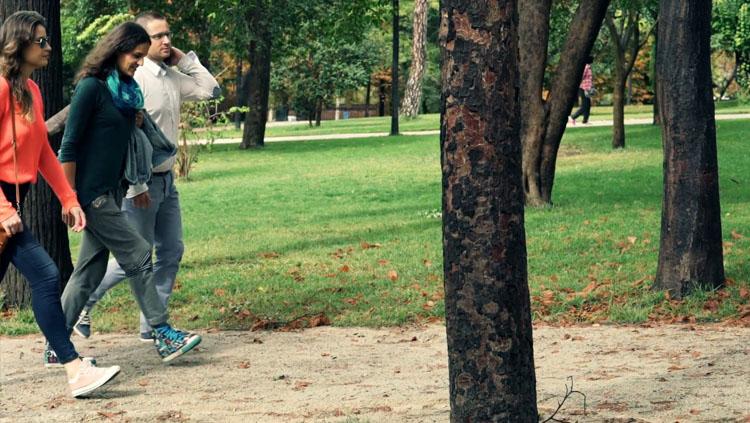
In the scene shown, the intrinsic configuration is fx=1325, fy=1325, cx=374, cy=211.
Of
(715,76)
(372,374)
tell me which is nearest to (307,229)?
(372,374)

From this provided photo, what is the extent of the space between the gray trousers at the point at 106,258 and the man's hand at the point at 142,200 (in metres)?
0.24

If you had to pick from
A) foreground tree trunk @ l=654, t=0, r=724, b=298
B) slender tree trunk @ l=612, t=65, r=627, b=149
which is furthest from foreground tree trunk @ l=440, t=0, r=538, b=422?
slender tree trunk @ l=612, t=65, r=627, b=149

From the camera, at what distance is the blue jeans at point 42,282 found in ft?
22.3

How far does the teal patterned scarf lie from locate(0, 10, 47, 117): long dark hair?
0.65 metres

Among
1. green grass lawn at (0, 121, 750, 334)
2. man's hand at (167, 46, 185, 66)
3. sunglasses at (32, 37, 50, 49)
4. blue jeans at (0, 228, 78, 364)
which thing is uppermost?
sunglasses at (32, 37, 50, 49)

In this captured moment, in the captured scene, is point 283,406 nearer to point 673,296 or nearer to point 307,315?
point 307,315

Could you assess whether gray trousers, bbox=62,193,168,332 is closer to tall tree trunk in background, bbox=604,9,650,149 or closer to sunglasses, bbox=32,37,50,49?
sunglasses, bbox=32,37,50,49

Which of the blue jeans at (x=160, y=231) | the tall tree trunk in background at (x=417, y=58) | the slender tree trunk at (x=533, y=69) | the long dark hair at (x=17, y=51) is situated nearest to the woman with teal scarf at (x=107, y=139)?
the blue jeans at (x=160, y=231)

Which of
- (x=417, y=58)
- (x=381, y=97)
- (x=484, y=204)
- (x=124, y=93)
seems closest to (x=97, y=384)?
(x=124, y=93)

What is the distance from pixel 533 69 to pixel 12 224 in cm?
999

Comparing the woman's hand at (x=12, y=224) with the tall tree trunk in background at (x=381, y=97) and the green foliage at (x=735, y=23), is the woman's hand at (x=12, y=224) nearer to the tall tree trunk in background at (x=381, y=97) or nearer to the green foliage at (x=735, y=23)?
the green foliage at (x=735, y=23)

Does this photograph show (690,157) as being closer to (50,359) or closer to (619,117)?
(50,359)

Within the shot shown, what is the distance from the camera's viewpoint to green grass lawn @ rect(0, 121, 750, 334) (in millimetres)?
9797

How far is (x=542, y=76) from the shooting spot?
51.4 feet
